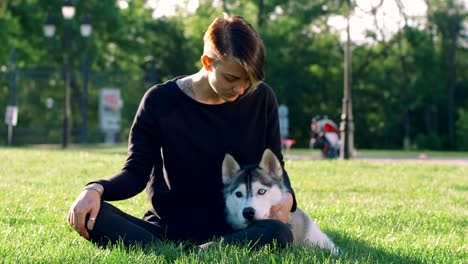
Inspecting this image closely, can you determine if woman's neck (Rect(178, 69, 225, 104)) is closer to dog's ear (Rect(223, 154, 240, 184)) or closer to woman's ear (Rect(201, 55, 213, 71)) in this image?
woman's ear (Rect(201, 55, 213, 71))

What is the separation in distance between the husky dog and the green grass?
1.19 feet

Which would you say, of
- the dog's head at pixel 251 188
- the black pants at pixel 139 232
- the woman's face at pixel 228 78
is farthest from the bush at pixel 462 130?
the woman's face at pixel 228 78

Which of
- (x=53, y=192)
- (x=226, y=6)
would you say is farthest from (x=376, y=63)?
(x=53, y=192)

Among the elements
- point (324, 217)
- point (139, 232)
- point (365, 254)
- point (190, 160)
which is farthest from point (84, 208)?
point (324, 217)

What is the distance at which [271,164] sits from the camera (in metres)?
5.34

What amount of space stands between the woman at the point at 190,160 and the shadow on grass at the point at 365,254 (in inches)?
18.6

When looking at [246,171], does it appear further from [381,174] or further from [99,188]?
[381,174]

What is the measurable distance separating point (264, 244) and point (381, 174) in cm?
1101

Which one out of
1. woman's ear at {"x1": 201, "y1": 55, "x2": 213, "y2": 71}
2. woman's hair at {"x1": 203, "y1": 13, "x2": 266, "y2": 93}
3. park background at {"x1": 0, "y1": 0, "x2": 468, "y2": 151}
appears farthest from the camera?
park background at {"x1": 0, "y1": 0, "x2": 468, "y2": 151}

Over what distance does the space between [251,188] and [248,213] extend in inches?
7.0

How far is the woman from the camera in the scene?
5039mm

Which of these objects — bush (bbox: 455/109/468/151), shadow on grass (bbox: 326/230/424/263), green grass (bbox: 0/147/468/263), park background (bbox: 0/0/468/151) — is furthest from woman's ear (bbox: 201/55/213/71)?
bush (bbox: 455/109/468/151)

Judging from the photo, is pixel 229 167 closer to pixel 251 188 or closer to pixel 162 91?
pixel 251 188

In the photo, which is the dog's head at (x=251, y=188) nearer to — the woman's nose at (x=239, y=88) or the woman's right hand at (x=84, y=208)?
the woman's nose at (x=239, y=88)
